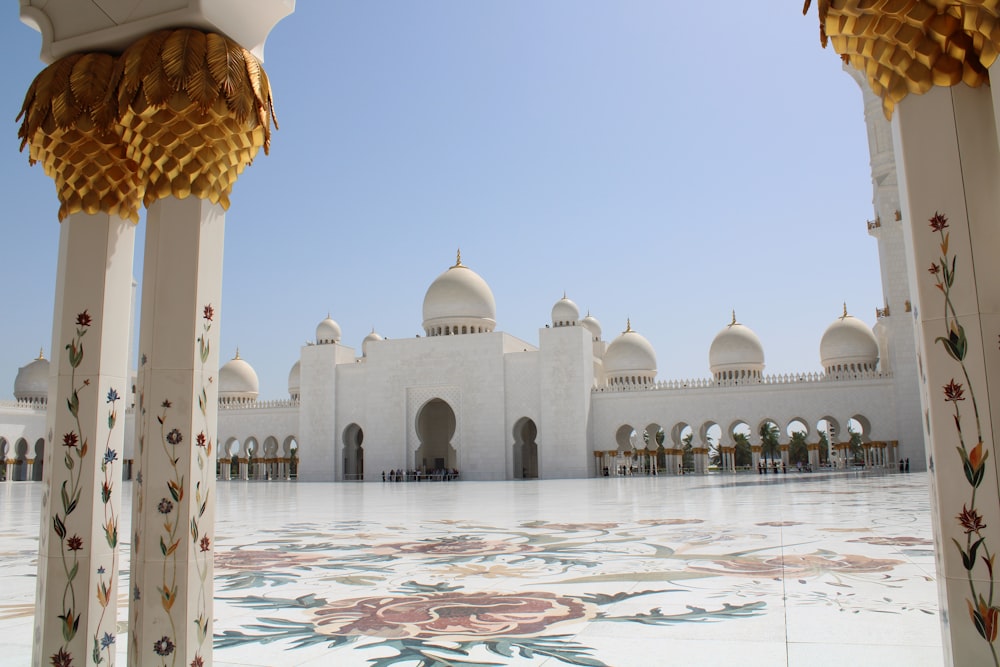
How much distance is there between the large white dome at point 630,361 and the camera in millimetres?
26656

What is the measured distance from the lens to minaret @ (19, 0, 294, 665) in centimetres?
206

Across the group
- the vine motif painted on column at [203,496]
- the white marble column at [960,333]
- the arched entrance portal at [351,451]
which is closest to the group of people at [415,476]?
the arched entrance portal at [351,451]

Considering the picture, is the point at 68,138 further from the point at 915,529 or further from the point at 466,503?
the point at 466,503

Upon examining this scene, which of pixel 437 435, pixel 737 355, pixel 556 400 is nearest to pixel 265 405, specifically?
pixel 437 435

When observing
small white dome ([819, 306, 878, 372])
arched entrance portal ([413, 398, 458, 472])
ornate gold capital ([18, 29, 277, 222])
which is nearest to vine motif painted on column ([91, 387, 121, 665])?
ornate gold capital ([18, 29, 277, 222])

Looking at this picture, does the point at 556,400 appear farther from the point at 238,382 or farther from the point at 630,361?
the point at 238,382

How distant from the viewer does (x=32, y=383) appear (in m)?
30.0

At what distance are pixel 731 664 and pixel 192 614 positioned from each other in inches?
59.6

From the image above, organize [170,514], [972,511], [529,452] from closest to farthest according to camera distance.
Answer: [972,511] → [170,514] → [529,452]

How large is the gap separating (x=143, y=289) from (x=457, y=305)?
74.4ft

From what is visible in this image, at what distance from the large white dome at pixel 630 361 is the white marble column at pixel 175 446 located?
82.2ft

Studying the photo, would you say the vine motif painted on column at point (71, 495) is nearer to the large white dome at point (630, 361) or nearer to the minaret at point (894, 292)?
the minaret at point (894, 292)

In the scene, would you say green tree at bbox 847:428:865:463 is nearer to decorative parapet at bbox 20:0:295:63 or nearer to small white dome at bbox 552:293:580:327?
small white dome at bbox 552:293:580:327

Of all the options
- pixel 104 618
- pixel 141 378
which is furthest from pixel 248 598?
pixel 141 378
